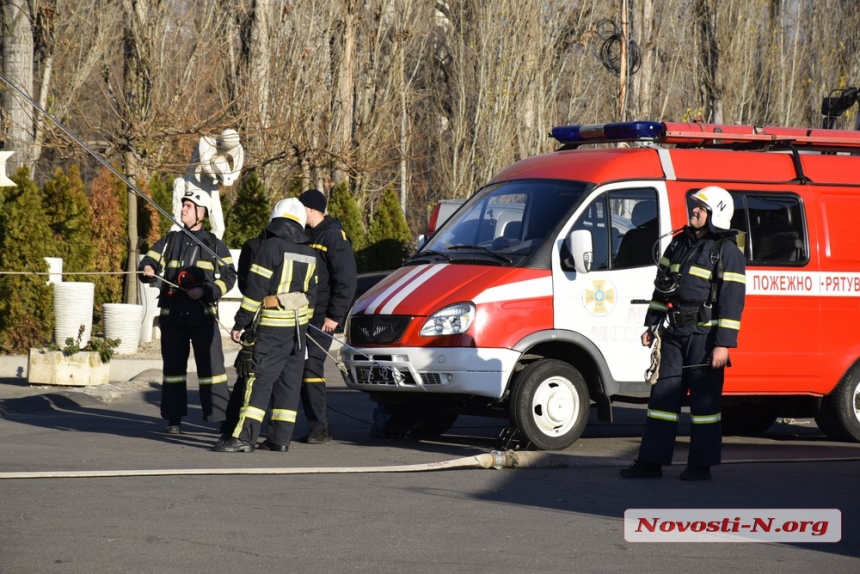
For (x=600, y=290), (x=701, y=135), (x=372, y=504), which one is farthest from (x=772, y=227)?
(x=372, y=504)

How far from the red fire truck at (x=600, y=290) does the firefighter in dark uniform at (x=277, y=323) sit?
59 centimetres

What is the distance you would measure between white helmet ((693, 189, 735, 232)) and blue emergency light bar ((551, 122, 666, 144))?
213 cm

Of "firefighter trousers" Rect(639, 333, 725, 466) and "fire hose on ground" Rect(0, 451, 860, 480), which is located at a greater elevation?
"firefighter trousers" Rect(639, 333, 725, 466)

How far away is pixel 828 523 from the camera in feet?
23.7

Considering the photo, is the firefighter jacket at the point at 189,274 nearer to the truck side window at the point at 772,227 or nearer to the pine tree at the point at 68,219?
the truck side window at the point at 772,227

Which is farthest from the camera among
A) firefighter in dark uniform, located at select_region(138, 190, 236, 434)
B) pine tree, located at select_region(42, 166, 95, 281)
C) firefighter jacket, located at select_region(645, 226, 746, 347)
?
pine tree, located at select_region(42, 166, 95, 281)

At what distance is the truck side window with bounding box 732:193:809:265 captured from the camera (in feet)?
34.7

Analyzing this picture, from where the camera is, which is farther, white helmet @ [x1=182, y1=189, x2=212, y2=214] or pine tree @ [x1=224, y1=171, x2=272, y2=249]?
pine tree @ [x1=224, y1=171, x2=272, y2=249]

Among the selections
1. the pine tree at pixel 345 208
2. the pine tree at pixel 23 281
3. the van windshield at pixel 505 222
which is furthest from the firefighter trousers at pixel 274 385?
the pine tree at pixel 345 208

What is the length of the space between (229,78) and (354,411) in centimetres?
1211

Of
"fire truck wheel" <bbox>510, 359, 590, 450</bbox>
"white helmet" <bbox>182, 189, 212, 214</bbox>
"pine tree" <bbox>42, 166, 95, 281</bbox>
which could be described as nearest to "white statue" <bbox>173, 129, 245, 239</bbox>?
"pine tree" <bbox>42, 166, 95, 281</bbox>

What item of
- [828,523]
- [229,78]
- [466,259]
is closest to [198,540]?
[828,523]

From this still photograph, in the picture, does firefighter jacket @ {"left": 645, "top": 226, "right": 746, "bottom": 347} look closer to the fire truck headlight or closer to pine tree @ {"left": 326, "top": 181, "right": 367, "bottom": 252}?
the fire truck headlight

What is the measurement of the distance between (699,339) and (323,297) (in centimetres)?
313
